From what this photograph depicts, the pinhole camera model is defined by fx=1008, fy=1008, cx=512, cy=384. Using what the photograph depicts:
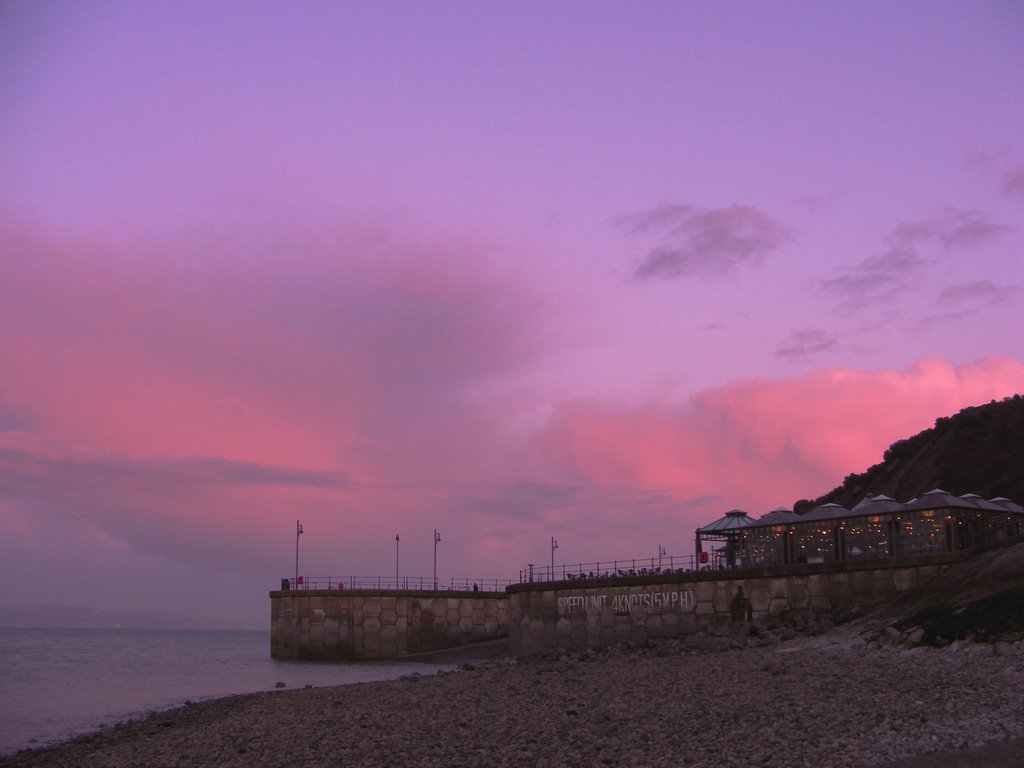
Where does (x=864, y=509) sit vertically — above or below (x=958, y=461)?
below

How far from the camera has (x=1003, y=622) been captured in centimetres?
2153

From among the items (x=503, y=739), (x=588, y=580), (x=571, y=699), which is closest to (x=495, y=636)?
(x=588, y=580)

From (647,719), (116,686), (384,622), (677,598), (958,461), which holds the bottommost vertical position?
(116,686)

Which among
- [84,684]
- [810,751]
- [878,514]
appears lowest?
[84,684]

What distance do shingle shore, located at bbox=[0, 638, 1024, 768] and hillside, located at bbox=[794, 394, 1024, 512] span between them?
175 feet

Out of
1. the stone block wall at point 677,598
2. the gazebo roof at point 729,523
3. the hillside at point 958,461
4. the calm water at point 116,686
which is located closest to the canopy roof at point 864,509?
the gazebo roof at point 729,523

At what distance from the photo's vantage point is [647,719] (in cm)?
1738

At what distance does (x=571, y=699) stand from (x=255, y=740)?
676 centimetres

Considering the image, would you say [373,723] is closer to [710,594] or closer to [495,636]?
[710,594]

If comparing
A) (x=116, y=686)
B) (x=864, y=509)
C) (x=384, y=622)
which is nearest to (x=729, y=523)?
(x=864, y=509)

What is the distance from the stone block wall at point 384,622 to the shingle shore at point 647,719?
94.8 feet

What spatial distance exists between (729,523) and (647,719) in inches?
1261

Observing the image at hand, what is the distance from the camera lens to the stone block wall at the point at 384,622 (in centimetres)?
5869

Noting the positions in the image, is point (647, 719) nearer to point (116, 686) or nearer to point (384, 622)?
point (116, 686)
